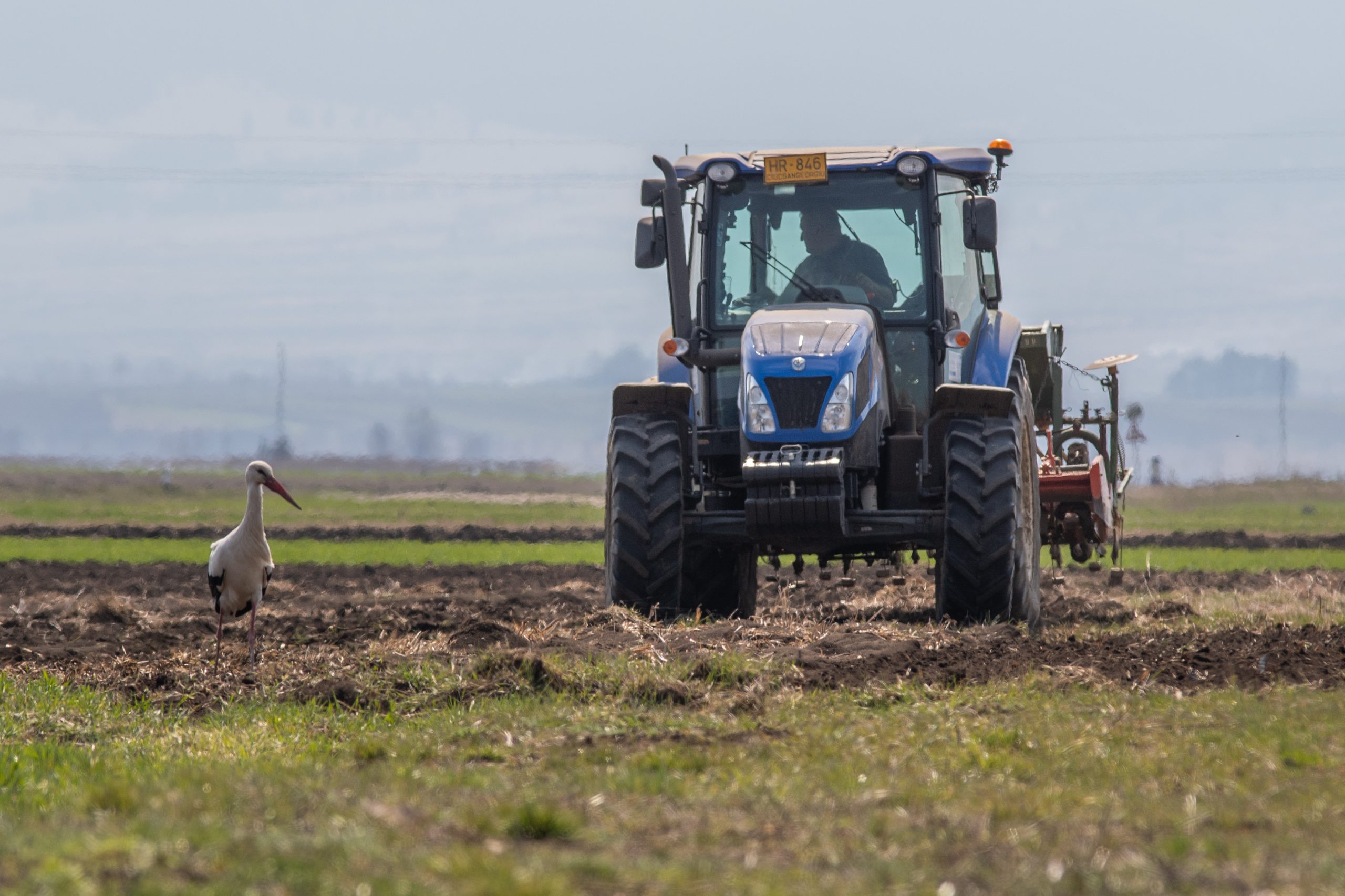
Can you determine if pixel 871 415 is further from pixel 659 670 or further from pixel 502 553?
pixel 502 553

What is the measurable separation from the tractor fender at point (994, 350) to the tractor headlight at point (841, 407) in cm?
151

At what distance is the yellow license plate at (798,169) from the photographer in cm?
1216

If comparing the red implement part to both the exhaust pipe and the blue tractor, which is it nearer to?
the blue tractor

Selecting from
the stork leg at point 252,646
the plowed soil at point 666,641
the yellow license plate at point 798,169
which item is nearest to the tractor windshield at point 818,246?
the yellow license plate at point 798,169

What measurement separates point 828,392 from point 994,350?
2.30m

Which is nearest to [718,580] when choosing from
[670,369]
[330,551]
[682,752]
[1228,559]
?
[670,369]

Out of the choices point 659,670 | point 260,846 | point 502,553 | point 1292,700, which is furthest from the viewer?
point 502,553

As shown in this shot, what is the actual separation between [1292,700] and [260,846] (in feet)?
18.5

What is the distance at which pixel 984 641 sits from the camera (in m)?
10.3

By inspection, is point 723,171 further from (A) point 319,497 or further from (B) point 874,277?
(A) point 319,497

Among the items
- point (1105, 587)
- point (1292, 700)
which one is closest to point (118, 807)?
point (1292, 700)

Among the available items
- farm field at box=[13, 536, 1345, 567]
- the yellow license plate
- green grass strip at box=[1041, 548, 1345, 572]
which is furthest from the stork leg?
green grass strip at box=[1041, 548, 1345, 572]

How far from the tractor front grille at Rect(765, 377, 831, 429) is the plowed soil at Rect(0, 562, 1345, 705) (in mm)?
1478

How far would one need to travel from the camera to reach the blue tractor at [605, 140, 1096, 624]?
1103 centimetres
